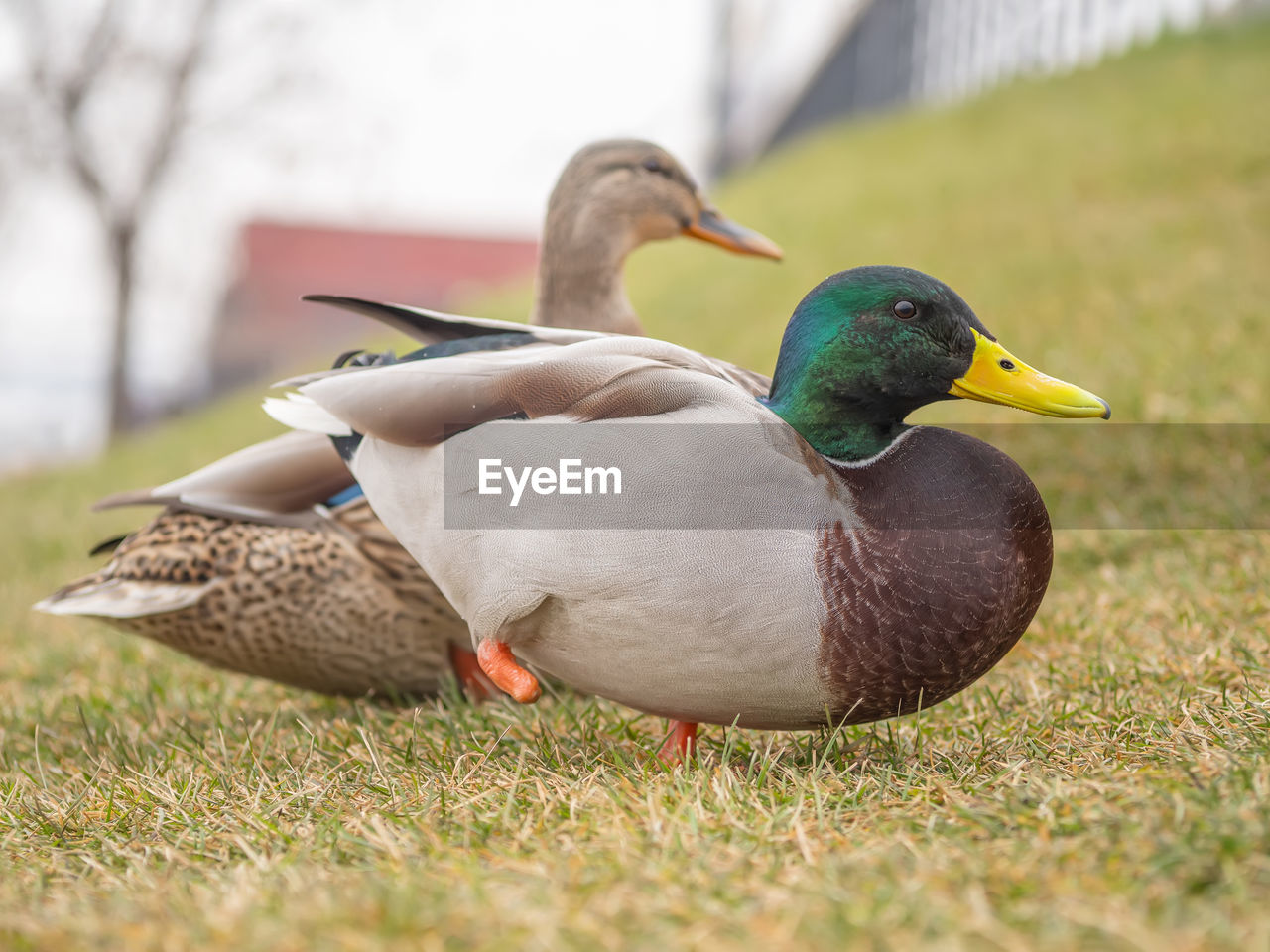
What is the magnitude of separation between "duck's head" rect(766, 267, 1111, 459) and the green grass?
522mm

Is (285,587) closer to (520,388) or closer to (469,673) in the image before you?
(469,673)

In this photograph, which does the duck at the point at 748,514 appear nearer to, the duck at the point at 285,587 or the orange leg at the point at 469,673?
the duck at the point at 285,587

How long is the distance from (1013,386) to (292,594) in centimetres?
156

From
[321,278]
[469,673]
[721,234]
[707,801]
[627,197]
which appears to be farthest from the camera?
[321,278]

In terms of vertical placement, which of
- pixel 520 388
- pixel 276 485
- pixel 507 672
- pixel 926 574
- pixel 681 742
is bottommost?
pixel 681 742

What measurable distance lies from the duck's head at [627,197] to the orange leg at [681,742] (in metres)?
1.50

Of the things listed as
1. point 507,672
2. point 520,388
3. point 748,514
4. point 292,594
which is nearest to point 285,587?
point 292,594

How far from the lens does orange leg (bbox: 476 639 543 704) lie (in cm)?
196

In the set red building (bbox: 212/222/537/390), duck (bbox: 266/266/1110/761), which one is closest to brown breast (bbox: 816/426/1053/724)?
duck (bbox: 266/266/1110/761)

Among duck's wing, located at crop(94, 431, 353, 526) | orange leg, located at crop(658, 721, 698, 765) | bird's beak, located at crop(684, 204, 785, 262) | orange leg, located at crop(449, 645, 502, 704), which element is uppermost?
bird's beak, located at crop(684, 204, 785, 262)

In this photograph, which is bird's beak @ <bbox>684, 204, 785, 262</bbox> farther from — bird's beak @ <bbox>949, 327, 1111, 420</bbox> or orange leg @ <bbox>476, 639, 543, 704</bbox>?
orange leg @ <bbox>476, 639, 543, 704</bbox>

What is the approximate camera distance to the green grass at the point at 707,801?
128 centimetres

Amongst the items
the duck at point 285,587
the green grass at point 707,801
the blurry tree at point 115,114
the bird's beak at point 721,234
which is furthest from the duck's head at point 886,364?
the blurry tree at point 115,114

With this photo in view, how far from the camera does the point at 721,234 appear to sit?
11.0ft
